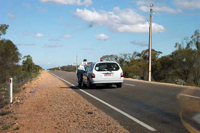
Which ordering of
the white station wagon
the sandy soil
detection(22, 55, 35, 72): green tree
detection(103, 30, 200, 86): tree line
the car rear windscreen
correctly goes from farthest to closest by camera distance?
detection(22, 55, 35, 72): green tree, detection(103, 30, 200, 86): tree line, the car rear windscreen, the white station wagon, the sandy soil

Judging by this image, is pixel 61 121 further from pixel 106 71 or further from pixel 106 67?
pixel 106 67

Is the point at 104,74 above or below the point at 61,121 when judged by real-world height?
above

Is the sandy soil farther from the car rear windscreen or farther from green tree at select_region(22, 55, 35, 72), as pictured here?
green tree at select_region(22, 55, 35, 72)

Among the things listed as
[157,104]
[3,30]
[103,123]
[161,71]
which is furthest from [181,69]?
[103,123]

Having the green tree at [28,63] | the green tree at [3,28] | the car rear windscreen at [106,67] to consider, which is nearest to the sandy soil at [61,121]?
the car rear windscreen at [106,67]

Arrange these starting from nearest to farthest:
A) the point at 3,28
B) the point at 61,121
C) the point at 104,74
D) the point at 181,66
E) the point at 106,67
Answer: the point at 61,121 → the point at 104,74 → the point at 106,67 → the point at 3,28 → the point at 181,66

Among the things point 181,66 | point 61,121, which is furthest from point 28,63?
point 61,121

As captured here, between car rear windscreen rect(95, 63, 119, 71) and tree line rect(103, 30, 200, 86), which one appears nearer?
car rear windscreen rect(95, 63, 119, 71)

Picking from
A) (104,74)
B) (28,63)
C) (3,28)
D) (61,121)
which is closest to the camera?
(61,121)

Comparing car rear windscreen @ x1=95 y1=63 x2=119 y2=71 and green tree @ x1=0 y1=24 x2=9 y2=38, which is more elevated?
green tree @ x1=0 y1=24 x2=9 y2=38

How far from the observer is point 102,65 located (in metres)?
15.6

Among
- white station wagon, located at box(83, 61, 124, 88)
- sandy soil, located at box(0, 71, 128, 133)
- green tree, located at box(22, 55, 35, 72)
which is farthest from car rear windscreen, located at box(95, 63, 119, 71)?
green tree, located at box(22, 55, 35, 72)

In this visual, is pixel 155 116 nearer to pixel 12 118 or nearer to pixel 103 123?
pixel 103 123

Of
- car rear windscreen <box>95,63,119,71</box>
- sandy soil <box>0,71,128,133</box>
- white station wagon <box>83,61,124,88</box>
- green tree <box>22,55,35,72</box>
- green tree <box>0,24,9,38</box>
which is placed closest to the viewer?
sandy soil <box>0,71,128,133</box>
